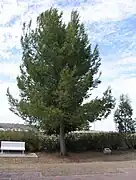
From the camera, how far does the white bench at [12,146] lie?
25984 mm

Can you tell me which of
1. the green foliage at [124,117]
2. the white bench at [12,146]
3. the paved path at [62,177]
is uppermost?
the green foliage at [124,117]

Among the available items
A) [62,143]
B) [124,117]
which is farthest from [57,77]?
[124,117]

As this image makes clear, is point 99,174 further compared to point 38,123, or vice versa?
point 38,123

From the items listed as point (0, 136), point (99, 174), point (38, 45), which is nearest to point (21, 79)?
point (38, 45)

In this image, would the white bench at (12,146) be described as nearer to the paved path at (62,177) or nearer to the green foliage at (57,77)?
the green foliage at (57,77)

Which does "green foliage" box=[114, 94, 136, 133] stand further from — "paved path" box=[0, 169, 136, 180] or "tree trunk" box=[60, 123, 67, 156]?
"paved path" box=[0, 169, 136, 180]

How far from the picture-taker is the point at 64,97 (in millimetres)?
24688

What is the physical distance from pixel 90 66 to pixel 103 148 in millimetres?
7122

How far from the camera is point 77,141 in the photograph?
29.7m

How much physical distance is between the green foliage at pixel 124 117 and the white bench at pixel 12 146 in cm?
1384

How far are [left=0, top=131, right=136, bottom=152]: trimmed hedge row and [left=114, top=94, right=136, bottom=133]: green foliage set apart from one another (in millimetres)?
5136

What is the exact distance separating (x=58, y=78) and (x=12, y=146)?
5.47m

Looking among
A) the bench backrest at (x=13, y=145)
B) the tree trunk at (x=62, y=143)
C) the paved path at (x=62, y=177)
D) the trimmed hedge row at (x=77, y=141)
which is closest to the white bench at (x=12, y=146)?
the bench backrest at (x=13, y=145)

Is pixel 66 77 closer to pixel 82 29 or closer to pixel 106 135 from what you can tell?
pixel 82 29
